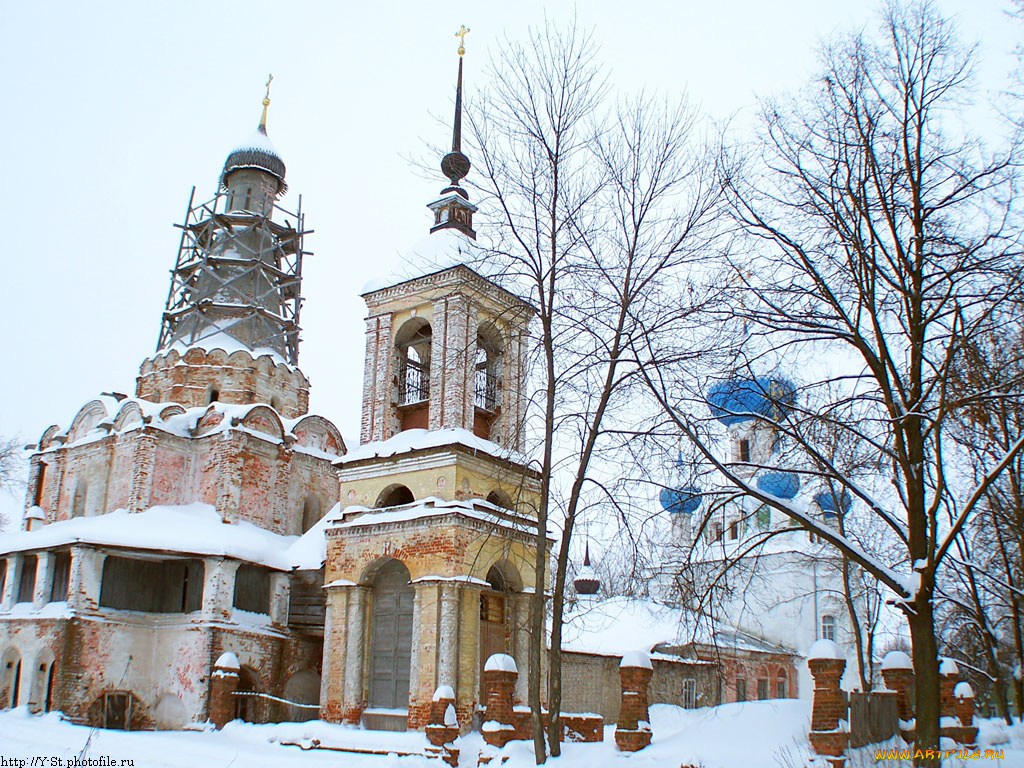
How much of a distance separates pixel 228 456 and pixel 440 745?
41.4 feet

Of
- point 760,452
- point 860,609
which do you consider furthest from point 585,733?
point 860,609

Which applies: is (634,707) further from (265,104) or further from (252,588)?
(265,104)

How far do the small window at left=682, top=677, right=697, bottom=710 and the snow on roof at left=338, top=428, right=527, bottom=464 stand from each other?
15.4m

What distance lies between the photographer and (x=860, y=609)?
100 ft

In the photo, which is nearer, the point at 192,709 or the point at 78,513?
the point at 192,709

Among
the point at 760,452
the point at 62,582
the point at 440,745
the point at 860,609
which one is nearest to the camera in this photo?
the point at 760,452

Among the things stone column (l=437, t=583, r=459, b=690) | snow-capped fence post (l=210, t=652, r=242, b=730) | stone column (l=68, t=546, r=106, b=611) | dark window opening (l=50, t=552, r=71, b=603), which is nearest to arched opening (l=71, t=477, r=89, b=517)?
dark window opening (l=50, t=552, r=71, b=603)

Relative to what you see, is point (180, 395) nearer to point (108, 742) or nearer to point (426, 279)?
point (426, 279)

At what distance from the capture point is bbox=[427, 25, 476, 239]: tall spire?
21844 mm

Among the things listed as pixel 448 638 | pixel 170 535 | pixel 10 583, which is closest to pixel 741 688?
pixel 448 638

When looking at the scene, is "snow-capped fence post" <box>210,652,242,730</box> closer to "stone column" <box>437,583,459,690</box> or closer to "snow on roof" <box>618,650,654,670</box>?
"stone column" <box>437,583,459,690</box>

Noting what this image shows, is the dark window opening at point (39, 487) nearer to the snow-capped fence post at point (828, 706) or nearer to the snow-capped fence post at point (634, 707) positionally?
the snow-capped fence post at point (634, 707)

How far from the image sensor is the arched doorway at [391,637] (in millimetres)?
18359

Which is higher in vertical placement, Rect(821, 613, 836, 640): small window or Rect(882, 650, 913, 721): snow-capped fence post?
Rect(821, 613, 836, 640): small window
